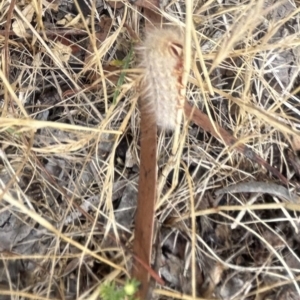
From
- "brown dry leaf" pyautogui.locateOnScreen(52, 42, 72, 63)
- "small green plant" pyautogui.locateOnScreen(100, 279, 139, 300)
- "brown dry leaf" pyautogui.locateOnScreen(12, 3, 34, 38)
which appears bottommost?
"small green plant" pyautogui.locateOnScreen(100, 279, 139, 300)

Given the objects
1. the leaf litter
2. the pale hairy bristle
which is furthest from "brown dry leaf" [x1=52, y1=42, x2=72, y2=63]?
the pale hairy bristle

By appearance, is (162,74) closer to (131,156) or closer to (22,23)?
(131,156)

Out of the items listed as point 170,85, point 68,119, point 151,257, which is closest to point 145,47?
point 170,85

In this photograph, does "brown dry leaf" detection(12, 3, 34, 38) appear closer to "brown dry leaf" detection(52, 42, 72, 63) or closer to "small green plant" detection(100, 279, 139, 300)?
"brown dry leaf" detection(52, 42, 72, 63)

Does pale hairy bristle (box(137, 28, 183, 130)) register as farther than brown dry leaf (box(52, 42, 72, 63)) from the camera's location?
No

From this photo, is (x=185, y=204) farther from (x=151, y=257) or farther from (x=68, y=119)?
(x=68, y=119)

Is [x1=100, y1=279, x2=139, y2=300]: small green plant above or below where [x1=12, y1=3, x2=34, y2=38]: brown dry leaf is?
below
